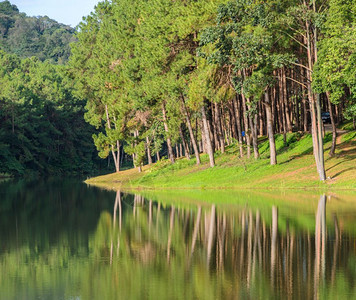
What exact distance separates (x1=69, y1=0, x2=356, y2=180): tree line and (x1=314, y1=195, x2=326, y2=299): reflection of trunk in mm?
11925

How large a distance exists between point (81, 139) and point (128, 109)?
224 feet

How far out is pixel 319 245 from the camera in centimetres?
1939

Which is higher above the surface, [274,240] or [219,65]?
[219,65]

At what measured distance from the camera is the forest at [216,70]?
40.6 meters

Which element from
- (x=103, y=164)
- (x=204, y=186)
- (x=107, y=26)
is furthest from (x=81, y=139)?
(x=204, y=186)

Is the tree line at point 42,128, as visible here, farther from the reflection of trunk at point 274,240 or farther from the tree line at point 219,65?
the reflection of trunk at point 274,240

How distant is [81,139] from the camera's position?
135375 mm

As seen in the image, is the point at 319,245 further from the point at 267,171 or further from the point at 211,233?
the point at 267,171

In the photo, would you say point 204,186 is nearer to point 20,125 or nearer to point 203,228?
point 203,228

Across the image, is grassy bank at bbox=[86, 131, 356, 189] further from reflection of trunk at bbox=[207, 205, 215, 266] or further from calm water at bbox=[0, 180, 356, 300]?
reflection of trunk at bbox=[207, 205, 215, 266]

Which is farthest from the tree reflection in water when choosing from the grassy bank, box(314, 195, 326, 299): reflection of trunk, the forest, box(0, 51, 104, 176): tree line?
box(0, 51, 104, 176): tree line

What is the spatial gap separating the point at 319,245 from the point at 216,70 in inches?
1183

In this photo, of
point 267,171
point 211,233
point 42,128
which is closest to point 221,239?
point 211,233

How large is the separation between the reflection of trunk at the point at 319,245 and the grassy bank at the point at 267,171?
12328 millimetres
